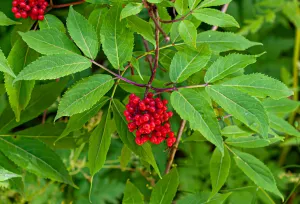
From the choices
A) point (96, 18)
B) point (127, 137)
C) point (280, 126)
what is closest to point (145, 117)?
point (127, 137)

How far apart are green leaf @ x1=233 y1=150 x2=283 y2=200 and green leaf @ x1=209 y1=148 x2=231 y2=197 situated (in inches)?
1.9

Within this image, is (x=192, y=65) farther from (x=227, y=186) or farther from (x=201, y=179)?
(x=201, y=179)

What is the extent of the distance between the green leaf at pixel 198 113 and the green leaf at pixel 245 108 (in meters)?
0.06

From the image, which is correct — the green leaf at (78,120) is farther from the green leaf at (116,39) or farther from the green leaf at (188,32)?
the green leaf at (188,32)

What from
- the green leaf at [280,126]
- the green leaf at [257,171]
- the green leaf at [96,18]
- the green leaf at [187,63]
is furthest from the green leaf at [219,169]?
the green leaf at [96,18]

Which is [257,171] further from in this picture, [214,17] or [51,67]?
[51,67]

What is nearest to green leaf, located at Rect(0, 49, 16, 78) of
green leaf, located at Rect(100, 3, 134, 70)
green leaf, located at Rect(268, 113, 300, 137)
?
green leaf, located at Rect(100, 3, 134, 70)

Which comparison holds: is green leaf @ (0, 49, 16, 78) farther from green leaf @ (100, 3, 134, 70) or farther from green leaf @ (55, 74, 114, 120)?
green leaf @ (100, 3, 134, 70)

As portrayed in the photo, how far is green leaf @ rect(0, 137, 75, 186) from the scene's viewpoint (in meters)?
1.50

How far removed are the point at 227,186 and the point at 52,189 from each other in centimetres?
75

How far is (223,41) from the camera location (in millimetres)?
1472

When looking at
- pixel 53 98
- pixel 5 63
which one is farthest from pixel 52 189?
pixel 5 63

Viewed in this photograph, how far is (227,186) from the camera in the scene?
215 cm

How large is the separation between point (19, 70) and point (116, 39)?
30cm
